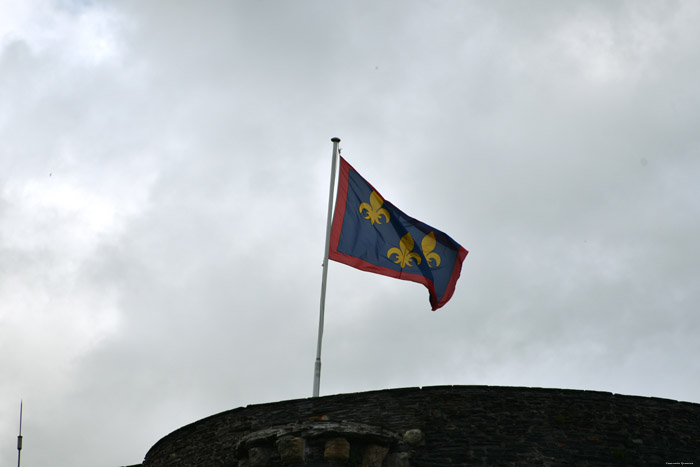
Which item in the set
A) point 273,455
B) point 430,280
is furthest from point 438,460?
point 430,280

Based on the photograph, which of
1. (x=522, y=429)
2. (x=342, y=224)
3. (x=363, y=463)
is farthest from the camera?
(x=342, y=224)

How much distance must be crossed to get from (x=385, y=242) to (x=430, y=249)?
2.32 feet

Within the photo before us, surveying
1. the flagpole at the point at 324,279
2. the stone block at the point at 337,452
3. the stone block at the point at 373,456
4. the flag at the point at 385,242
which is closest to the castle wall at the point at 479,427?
the stone block at the point at 373,456

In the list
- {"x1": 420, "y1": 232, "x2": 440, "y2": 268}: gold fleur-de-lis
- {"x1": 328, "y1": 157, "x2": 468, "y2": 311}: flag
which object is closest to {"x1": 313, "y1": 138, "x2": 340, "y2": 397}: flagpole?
{"x1": 328, "y1": 157, "x2": 468, "y2": 311}: flag

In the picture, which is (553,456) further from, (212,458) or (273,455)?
(212,458)

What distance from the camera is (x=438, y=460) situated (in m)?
9.48

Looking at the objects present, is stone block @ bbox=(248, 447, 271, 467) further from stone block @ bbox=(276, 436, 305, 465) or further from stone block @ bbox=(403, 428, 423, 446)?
stone block @ bbox=(403, 428, 423, 446)

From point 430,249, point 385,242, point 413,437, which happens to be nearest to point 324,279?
point 385,242

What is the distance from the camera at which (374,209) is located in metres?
12.7

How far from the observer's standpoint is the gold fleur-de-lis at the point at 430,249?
1282 cm

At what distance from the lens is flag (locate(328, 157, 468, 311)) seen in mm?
12398

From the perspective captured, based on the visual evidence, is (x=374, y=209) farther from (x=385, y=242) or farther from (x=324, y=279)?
(x=324, y=279)

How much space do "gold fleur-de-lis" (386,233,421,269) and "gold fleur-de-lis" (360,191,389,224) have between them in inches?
15.3

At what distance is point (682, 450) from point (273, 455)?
4.44 metres
